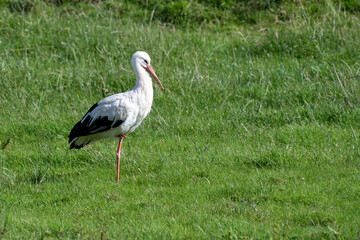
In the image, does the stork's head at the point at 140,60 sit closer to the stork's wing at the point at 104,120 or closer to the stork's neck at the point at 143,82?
the stork's neck at the point at 143,82

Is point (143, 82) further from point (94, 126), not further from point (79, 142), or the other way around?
point (79, 142)

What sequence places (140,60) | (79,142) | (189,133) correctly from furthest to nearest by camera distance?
(189,133) → (140,60) → (79,142)

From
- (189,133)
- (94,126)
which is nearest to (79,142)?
(94,126)

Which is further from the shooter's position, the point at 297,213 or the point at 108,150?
the point at 108,150

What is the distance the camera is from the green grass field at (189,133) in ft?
16.3

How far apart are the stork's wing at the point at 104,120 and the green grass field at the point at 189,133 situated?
0.43 meters

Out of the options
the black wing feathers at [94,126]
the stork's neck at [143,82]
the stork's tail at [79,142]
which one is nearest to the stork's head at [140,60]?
the stork's neck at [143,82]

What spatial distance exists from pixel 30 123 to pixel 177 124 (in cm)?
206

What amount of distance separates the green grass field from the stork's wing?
0.43 m

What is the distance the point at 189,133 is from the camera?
24.4 feet

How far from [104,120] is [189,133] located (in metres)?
1.40

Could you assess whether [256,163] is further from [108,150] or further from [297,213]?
[108,150]

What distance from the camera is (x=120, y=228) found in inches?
189

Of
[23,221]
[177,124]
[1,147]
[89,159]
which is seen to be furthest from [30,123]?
[23,221]
